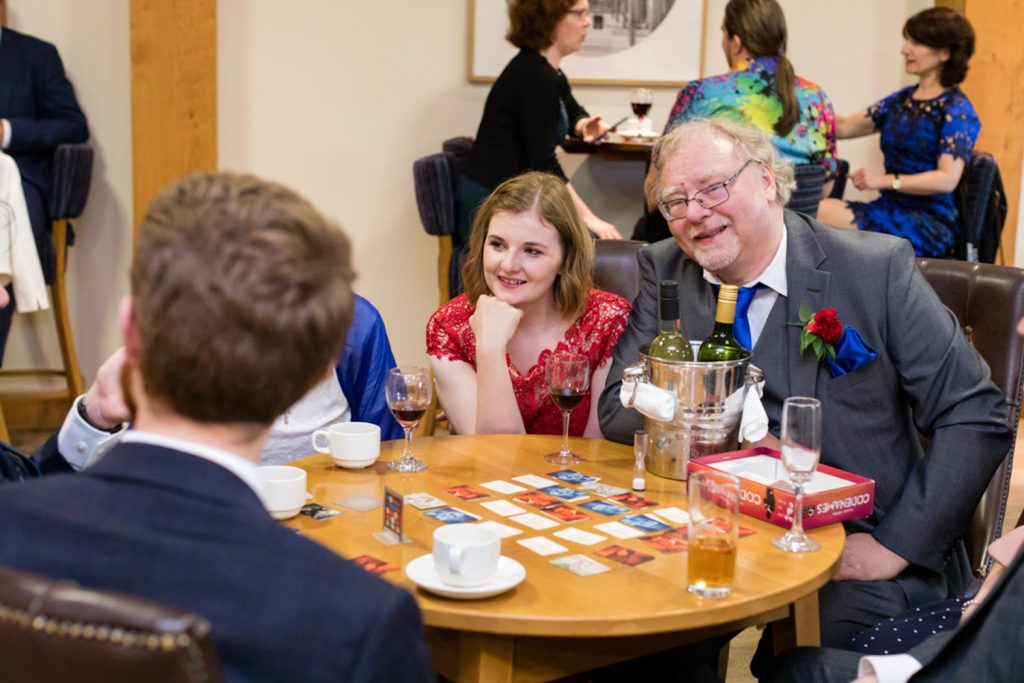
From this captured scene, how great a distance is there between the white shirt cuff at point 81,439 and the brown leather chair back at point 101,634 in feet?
3.77

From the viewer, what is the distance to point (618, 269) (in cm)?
305

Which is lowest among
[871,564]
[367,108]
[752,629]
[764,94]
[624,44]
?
[752,629]

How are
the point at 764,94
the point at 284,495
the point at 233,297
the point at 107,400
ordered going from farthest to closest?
the point at 764,94 < the point at 107,400 < the point at 284,495 < the point at 233,297

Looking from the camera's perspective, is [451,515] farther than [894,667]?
Yes

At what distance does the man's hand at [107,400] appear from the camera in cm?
195

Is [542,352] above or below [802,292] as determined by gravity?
below

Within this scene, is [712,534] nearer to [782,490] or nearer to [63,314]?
[782,490]

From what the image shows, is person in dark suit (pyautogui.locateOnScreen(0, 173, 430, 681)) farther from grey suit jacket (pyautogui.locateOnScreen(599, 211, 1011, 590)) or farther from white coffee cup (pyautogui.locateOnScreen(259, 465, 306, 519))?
grey suit jacket (pyautogui.locateOnScreen(599, 211, 1011, 590))

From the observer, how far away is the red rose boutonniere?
7.38 ft

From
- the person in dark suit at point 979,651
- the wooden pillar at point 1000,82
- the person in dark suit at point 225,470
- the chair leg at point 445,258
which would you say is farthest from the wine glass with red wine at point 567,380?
the wooden pillar at point 1000,82

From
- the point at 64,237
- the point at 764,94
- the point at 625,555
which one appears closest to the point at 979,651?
the point at 625,555

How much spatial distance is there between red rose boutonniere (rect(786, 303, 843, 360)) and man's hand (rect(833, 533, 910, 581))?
380 millimetres

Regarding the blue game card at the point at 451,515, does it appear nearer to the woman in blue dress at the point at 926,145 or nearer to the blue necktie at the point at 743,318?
the blue necktie at the point at 743,318

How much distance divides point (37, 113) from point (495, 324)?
323cm
